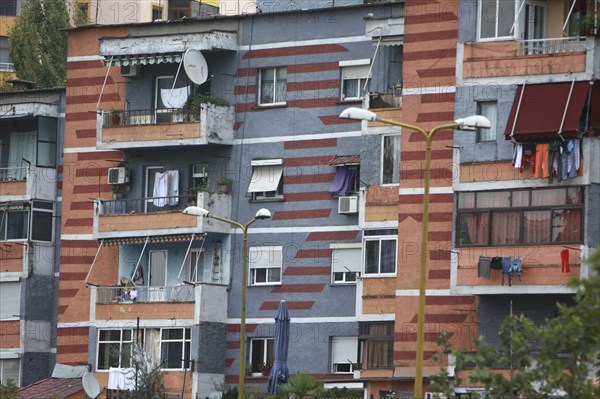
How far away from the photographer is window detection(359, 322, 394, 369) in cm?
6819

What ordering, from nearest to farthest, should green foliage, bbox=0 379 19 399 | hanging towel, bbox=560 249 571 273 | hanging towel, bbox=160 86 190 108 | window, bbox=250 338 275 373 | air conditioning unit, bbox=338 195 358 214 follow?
1. hanging towel, bbox=560 249 571 273
2. green foliage, bbox=0 379 19 399
3. air conditioning unit, bbox=338 195 358 214
4. window, bbox=250 338 275 373
5. hanging towel, bbox=160 86 190 108

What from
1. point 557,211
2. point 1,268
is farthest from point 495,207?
point 1,268

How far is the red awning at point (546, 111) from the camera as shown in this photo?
A: 6144 cm

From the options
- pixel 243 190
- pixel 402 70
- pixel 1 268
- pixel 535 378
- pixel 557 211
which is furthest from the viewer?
pixel 1 268

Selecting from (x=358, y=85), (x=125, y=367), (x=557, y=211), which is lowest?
(x=125, y=367)

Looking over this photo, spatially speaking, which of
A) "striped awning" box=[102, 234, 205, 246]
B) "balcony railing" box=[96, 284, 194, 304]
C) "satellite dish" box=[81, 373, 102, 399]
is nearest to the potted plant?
"striped awning" box=[102, 234, 205, 246]

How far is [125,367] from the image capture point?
73.4 meters

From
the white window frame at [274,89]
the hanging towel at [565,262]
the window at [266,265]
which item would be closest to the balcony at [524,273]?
the hanging towel at [565,262]

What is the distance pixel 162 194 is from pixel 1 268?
808 cm

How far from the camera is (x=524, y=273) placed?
62156 millimetres

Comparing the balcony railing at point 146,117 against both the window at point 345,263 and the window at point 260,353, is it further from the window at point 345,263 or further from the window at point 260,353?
the window at point 260,353

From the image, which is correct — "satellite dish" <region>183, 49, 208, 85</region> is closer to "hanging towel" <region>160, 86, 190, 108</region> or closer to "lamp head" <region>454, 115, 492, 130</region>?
"hanging towel" <region>160, 86, 190, 108</region>

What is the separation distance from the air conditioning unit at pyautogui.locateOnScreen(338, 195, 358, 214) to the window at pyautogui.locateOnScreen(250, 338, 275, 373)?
554 cm

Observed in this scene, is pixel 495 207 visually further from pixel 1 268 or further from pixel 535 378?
pixel 1 268
